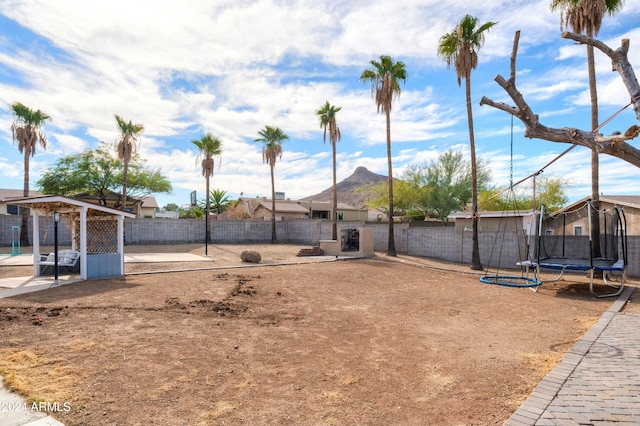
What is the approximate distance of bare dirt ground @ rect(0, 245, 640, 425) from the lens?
387 cm

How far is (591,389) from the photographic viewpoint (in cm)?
409

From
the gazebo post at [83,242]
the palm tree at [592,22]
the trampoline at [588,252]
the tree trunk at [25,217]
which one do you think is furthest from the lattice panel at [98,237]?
the palm tree at [592,22]

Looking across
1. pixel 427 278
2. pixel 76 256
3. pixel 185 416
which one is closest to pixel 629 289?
pixel 427 278

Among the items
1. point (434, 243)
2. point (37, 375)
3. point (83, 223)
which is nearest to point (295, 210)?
point (434, 243)

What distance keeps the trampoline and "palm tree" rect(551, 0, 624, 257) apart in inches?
27.4

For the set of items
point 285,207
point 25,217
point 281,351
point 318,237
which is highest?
point 285,207

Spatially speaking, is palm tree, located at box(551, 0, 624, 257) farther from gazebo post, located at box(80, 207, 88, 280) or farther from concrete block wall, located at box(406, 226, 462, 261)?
gazebo post, located at box(80, 207, 88, 280)

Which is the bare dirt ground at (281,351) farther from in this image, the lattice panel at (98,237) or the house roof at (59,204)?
the lattice panel at (98,237)

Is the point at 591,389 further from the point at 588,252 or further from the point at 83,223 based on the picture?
the point at 588,252

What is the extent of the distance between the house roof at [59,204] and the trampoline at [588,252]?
1357 cm

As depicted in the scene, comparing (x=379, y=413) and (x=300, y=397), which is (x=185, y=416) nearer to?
(x=300, y=397)

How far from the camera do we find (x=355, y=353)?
572 centimetres

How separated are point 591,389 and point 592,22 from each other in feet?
47.4

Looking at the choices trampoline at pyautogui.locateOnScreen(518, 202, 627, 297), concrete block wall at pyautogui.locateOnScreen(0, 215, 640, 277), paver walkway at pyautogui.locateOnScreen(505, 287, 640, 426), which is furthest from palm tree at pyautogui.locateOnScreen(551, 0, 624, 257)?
paver walkway at pyautogui.locateOnScreen(505, 287, 640, 426)
